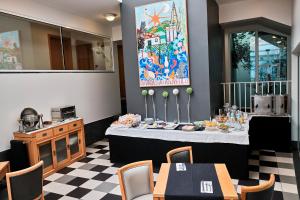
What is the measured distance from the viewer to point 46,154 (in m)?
3.92

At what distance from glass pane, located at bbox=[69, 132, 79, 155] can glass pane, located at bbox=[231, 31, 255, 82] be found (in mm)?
4269

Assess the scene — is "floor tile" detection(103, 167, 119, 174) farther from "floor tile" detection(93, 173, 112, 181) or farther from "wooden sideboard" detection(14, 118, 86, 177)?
"wooden sideboard" detection(14, 118, 86, 177)

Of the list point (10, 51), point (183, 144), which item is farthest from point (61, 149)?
point (183, 144)

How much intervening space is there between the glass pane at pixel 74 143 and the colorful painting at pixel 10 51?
160cm

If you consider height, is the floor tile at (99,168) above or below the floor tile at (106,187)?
above

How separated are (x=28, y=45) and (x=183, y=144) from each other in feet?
10.7

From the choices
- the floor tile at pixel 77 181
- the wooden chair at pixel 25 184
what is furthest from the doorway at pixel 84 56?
the wooden chair at pixel 25 184

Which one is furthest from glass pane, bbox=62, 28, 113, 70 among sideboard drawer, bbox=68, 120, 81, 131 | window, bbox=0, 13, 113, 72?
sideboard drawer, bbox=68, 120, 81, 131

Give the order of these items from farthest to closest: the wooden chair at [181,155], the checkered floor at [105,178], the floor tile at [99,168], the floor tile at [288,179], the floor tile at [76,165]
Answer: the floor tile at [76,165], the floor tile at [99,168], the floor tile at [288,179], the checkered floor at [105,178], the wooden chair at [181,155]

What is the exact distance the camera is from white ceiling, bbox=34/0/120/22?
428cm

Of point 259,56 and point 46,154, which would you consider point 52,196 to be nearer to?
point 46,154

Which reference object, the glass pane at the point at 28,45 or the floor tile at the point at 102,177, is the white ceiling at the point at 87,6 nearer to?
the glass pane at the point at 28,45

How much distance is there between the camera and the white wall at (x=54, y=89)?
3.70 m

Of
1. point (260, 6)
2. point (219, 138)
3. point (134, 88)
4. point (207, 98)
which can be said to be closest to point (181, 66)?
point (207, 98)
